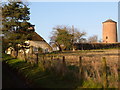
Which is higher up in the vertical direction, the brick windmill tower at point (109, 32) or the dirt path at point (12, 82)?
the brick windmill tower at point (109, 32)

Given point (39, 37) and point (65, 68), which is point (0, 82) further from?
point (39, 37)

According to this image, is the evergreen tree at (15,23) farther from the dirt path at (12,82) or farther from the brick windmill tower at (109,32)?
the brick windmill tower at (109,32)

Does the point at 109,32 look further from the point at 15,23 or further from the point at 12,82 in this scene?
the point at 12,82

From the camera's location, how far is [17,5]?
3603 centimetres

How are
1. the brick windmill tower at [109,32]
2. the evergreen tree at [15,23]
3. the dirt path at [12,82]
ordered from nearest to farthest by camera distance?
the dirt path at [12,82]
the evergreen tree at [15,23]
the brick windmill tower at [109,32]

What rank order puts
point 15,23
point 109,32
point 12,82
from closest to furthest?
point 12,82
point 15,23
point 109,32

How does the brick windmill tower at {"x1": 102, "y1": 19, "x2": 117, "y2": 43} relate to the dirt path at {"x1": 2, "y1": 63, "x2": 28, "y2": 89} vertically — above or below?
above

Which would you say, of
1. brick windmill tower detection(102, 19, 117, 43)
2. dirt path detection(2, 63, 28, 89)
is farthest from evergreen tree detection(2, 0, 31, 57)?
brick windmill tower detection(102, 19, 117, 43)

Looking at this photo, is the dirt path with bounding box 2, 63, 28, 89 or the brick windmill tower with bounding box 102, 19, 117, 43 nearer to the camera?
the dirt path with bounding box 2, 63, 28, 89

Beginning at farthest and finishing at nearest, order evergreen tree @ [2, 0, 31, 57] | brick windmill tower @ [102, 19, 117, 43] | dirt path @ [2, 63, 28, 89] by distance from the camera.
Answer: brick windmill tower @ [102, 19, 117, 43], evergreen tree @ [2, 0, 31, 57], dirt path @ [2, 63, 28, 89]

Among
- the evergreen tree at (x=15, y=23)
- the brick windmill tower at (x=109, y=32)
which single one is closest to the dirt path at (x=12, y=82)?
the evergreen tree at (x=15, y=23)

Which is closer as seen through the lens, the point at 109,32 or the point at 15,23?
the point at 15,23

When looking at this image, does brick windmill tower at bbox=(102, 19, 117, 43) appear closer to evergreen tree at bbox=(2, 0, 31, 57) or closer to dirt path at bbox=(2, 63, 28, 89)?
evergreen tree at bbox=(2, 0, 31, 57)

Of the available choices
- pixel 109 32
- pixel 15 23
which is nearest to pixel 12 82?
pixel 15 23
